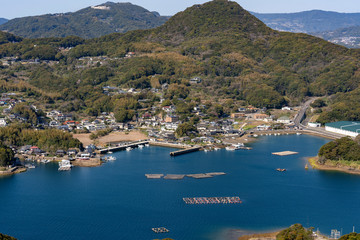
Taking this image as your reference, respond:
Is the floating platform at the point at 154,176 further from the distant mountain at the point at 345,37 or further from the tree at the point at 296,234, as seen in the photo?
the distant mountain at the point at 345,37

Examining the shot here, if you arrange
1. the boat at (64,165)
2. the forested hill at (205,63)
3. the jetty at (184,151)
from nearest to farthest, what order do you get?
the boat at (64,165)
the jetty at (184,151)
the forested hill at (205,63)

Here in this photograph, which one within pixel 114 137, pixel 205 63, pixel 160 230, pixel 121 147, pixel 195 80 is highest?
pixel 205 63

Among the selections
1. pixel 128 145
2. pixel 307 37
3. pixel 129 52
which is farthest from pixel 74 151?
pixel 307 37

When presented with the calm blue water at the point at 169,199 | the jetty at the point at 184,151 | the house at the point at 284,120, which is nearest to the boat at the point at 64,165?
the calm blue water at the point at 169,199

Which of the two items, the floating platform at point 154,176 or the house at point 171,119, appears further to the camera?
the house at point 171,119

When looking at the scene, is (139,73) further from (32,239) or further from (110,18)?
(110,18)

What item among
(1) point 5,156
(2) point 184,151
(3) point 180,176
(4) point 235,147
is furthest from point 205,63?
(1) point 5,156

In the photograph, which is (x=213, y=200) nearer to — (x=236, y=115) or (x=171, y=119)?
(x=171, y=119)
